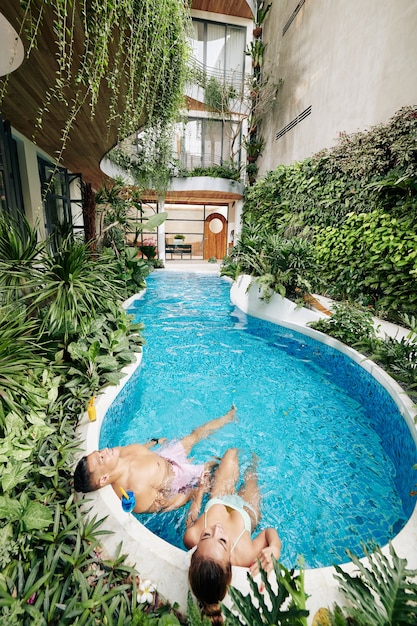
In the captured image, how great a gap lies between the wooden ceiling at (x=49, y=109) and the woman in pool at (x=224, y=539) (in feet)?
10.9

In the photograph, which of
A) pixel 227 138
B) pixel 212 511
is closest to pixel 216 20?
pixel 227 138

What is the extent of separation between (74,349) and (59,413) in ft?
2.12

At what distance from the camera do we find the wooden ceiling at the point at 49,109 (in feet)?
8.04

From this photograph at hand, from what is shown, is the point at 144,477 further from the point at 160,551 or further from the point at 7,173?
the point at 7,173

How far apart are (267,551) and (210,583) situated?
53 centimetres

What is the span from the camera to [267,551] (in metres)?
1.58

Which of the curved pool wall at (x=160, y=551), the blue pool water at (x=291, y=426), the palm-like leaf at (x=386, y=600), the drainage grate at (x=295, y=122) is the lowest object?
the blue pool water at (x=291, y=426)

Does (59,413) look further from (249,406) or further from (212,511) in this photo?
(249,406)

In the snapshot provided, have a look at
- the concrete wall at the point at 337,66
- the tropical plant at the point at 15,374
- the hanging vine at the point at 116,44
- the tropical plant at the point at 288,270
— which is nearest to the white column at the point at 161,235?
the concrete wall at the point at 337,66

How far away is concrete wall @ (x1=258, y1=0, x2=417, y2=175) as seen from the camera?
18.1 ft

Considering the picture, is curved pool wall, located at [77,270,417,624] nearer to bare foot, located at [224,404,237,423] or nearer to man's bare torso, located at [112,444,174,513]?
man's bare torso, located at [112,444,174,513]

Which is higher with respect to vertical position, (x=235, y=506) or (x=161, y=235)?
(x=161, y=235)

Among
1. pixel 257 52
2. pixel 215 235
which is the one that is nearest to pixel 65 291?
pixel 257 52

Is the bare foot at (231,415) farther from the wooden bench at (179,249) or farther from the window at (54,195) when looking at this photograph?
the wooden bench at (179,249)
